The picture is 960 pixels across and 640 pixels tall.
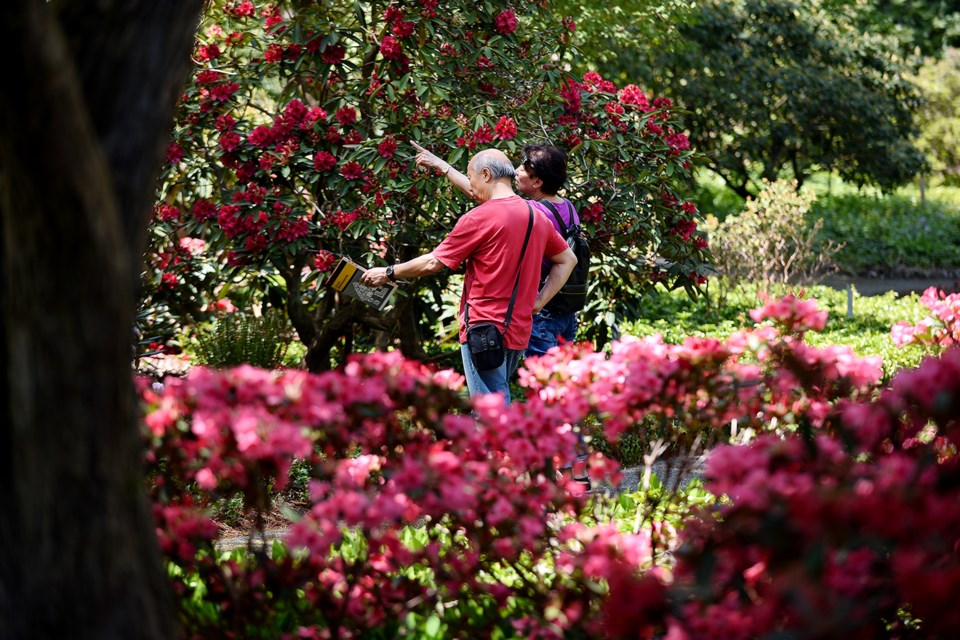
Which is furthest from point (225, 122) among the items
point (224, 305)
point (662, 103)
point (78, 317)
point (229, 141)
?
point (78, 317)

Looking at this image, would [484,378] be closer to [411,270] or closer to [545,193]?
[411,270]

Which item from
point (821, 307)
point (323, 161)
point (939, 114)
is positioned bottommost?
point (821, 307)

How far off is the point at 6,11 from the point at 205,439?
1.10 m

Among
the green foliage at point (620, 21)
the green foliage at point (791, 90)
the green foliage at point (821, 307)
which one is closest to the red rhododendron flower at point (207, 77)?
the green foliage at point (620, 21)

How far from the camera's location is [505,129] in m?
5.79

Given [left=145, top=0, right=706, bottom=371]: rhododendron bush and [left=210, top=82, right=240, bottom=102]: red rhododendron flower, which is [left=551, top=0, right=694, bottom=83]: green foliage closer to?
[left=145, top=0, right=706, bottom=371]: rhododendron bush

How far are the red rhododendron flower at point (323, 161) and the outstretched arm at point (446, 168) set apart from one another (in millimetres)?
478

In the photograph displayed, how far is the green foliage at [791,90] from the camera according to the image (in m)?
18.2

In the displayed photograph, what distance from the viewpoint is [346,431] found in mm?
2750

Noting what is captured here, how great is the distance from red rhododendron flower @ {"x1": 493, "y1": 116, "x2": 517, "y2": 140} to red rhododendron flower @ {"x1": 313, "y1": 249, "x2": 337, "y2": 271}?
1.21 m

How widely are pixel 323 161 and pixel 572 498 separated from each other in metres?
3.53

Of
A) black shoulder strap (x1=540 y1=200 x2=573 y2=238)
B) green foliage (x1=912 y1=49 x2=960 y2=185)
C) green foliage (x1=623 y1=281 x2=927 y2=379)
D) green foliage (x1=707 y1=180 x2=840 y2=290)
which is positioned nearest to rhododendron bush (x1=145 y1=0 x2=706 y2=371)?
black shoulder strap (x1=540 y1=200 x2=573 y2=238)

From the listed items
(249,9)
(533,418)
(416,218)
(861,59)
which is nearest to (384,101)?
(416,218)

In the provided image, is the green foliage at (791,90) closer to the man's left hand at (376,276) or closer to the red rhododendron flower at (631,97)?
the red rhododendron flower at (631,97)
